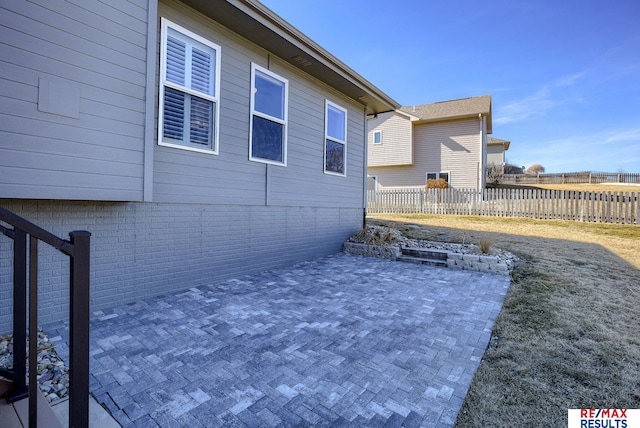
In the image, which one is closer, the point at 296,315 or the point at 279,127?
the point at 296,315

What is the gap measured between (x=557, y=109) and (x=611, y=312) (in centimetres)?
2792

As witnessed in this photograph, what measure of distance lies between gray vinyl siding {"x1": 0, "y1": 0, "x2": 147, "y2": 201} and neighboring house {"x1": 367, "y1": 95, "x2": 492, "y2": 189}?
14.7 meters

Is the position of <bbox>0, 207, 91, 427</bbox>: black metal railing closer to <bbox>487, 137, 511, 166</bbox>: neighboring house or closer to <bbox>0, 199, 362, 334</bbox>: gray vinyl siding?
<bbox>0, 199, 362, 334</bbox>: gray vinyl siding

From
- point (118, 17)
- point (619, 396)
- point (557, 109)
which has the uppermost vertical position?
point (557, 109)

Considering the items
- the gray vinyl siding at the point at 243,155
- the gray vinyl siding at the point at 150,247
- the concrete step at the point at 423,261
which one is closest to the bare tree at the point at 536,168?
the concrete step at the point at 423,261

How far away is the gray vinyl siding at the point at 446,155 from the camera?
16969 mm

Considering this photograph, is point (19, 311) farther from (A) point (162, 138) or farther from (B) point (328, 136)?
(B) point (328, 136)

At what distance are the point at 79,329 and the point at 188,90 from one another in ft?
12.2

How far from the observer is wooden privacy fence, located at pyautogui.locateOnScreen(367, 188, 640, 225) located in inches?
415

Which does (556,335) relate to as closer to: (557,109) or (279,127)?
(279,127)

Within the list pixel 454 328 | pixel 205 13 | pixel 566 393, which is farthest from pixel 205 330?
pixel 205 13

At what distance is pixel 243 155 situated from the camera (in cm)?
493

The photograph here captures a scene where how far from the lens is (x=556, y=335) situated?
3.14 meters

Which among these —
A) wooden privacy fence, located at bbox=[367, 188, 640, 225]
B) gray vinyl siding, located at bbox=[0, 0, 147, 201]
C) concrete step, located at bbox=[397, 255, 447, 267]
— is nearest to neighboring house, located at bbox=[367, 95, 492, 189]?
wooden privacy fence, located at bbox=[367, 188, 640, 225]
